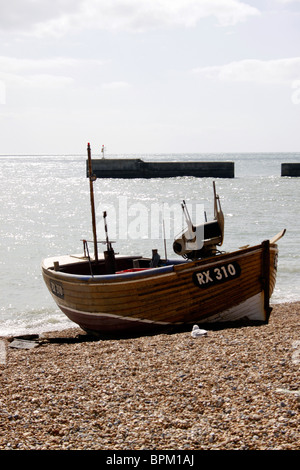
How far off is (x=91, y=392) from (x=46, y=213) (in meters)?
50.5

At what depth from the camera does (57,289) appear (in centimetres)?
1485

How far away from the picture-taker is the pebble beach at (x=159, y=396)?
6223mm

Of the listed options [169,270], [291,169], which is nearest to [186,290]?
[169,270]

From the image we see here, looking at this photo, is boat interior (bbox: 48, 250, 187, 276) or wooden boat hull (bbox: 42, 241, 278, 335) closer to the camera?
wooden boat hull (bbox: 42, 241, 278, 335)

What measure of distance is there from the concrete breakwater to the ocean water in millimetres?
1636

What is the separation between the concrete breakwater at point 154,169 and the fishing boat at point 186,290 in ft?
254

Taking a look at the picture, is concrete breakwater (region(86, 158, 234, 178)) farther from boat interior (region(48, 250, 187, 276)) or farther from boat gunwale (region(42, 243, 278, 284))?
boat gunwale (region(42, 243, 278, 284))

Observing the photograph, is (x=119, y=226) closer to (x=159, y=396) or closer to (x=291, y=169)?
(x=159, y=396)

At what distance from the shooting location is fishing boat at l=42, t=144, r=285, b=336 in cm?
1253

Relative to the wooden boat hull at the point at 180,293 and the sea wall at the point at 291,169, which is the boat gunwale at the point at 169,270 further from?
the sea wall at the point at 291,169
